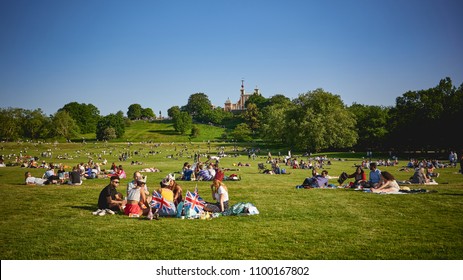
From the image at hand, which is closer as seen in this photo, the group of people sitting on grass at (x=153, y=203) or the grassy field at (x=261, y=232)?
the grassy field at (x=261, y=232)

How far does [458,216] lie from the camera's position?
30.9 ft

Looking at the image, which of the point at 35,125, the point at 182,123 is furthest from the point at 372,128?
the point at 35,125

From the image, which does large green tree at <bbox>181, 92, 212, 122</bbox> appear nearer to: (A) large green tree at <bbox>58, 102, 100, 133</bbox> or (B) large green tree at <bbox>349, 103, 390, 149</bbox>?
(A) large green tree at <bbox>58, 102, 100, 133</bbox>

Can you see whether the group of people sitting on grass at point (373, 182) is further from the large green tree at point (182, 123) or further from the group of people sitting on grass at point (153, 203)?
the large green tree at point (182, 123)

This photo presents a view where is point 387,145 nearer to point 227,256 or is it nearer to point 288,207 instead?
point 288,207

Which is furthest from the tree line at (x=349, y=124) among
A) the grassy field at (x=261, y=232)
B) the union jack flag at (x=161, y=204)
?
the union jack flag at (x=161, y=204)

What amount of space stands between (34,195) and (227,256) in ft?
38.8

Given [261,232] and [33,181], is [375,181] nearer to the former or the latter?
[261,232]

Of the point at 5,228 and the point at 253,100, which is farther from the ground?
the point at 253,100

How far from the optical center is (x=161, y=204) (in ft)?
34.2

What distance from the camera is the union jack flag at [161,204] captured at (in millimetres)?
10393

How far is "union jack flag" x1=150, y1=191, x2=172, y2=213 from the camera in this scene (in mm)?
10393
